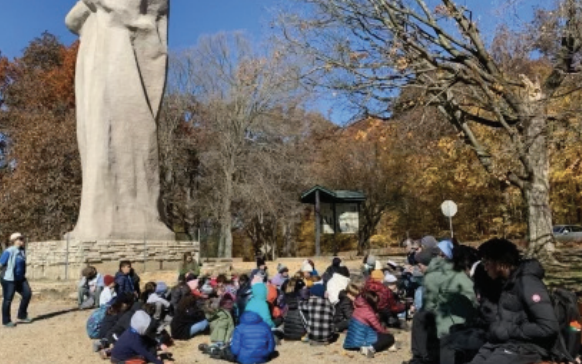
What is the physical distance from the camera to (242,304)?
9.47m

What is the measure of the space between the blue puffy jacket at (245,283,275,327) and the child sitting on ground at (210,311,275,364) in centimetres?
81

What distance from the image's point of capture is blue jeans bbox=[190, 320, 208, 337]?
941 centimetres

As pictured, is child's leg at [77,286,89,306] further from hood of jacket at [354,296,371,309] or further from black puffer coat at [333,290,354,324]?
hood of jacket at [354,296,371,309]

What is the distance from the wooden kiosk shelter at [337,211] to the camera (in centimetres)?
2250

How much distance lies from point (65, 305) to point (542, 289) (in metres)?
11.8

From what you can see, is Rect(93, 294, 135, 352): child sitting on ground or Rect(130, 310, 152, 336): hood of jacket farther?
Rect(93, 294, 135, 352): child sitting on ground

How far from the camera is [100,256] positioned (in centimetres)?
1630

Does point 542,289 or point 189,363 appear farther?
point 189,363

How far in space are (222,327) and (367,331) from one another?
224 centimetres


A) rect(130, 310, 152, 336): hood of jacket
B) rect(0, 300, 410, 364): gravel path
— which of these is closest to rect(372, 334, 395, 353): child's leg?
rect(0, 300, 410, 364): gravel path

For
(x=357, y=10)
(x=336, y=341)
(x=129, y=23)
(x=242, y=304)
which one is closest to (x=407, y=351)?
(x=336, y=341)

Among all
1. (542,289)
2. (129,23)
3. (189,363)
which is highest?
(129,23)

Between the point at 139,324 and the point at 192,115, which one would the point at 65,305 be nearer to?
the point at 139,324

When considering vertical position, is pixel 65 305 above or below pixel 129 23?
below
